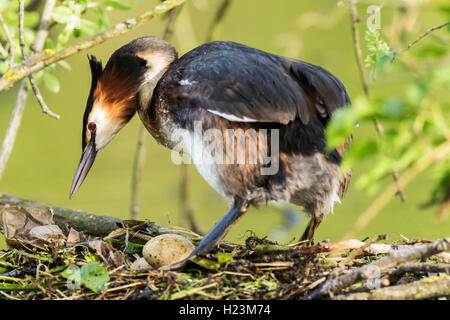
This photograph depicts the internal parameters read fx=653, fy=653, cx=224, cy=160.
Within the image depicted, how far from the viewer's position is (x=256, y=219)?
7910 millimetres

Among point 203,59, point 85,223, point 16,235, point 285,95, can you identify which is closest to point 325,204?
point 285,95

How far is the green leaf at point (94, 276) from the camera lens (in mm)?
2785

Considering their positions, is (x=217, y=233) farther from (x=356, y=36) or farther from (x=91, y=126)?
(x=356, y=36)

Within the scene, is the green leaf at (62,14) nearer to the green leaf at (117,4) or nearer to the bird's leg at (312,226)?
the green leaf at (117,4)

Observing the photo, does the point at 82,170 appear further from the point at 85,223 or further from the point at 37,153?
the point at 37,153

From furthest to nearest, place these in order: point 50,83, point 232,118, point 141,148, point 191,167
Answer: point 191,167
point 141,148
point 50,83
point 232,118

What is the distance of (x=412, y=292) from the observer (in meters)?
2.49

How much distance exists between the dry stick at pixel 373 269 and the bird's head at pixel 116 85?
5.42 ft

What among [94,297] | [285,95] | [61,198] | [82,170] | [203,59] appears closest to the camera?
[94,297]

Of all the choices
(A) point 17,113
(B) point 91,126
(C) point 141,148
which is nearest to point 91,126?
(B) point 91,126

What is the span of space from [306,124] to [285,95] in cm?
20

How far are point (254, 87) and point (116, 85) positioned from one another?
90cm

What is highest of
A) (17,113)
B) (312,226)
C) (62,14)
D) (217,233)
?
(62,14)

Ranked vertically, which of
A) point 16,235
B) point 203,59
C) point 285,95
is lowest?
point 16,235
